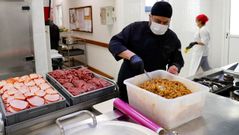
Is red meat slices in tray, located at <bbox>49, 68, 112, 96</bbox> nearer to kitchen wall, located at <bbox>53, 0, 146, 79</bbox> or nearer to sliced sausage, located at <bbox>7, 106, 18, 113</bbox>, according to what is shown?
sliced sausage, located at <bbox>7, 106, 18, 113</bbox>

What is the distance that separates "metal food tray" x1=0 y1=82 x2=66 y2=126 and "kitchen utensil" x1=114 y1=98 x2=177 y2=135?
28 centimetres

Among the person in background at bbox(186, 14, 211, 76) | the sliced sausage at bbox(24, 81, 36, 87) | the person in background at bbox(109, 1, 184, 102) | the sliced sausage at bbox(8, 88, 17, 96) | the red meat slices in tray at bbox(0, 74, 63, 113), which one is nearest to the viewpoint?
the red meat slices in tray at bbox(0, 74, 63, 113)

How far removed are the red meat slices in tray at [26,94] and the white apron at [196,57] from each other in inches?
139

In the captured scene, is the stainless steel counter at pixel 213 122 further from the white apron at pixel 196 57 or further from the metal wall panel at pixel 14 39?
the white apron at pixel 196 57

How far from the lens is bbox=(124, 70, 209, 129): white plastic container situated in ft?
3.04

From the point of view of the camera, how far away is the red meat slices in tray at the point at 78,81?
117cm

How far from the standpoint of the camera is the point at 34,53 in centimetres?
276

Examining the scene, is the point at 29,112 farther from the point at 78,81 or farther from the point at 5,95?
the point at 78,81

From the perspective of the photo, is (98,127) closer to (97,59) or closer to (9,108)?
(9,108)

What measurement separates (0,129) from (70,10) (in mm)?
6487

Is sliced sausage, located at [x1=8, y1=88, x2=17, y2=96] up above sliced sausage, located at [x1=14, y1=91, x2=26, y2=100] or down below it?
above

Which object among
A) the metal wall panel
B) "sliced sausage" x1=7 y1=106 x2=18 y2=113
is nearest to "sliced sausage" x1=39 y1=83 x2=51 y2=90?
"sliced sausage" x1=7 y1=106 x2=18 y2=113

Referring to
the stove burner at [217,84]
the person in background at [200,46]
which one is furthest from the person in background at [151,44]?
the person in background at [200,46]

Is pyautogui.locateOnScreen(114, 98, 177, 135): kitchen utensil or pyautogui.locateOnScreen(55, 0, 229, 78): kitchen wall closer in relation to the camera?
pyautogui.locateOnScreen(114, 98, 177, 135): kitchen utensil
